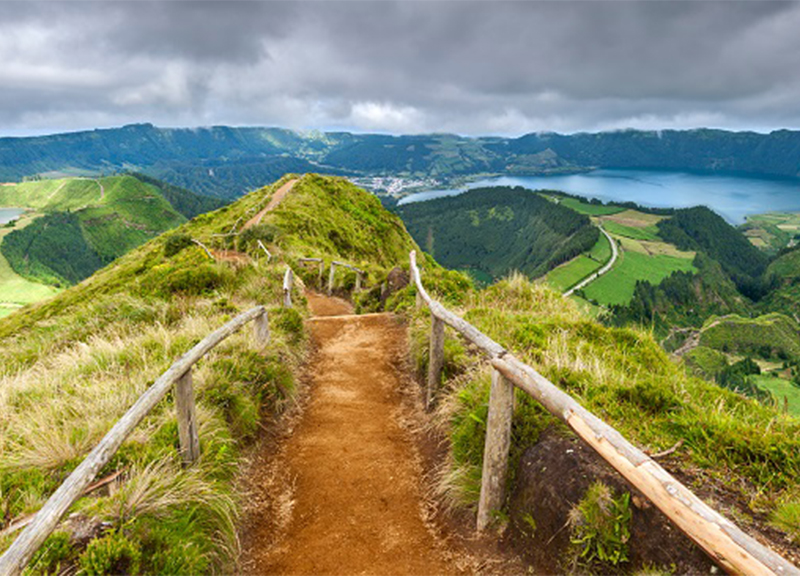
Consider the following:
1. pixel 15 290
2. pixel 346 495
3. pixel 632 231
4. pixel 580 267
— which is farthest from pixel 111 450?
pixel 632 231

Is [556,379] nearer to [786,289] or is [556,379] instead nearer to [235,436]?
[235,436]

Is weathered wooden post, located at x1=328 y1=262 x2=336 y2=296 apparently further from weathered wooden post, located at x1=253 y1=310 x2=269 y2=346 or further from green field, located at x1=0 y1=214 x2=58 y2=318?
green field, located at x1=0 y1=214 x2=58 y2=318

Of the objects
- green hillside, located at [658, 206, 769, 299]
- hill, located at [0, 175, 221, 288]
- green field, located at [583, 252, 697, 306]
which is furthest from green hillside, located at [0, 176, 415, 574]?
green hillside, located at [658, 206, 769, 299]

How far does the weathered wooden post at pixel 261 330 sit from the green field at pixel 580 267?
420 ft

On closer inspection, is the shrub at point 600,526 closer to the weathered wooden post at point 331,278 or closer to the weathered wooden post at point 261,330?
the weathered wooden post at point 261,330

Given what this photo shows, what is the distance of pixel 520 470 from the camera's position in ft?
13.4

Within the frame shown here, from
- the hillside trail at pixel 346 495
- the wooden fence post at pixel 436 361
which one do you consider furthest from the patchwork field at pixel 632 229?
the hillside trail at pixel 346 495

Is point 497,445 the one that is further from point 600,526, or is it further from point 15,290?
point 15,290

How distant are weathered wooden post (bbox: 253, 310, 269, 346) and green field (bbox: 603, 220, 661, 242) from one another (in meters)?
196

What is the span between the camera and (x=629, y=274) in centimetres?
13788

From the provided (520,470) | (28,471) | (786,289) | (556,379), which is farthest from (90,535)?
(786,289)

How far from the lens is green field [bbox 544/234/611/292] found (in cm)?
13225

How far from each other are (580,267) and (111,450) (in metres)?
150

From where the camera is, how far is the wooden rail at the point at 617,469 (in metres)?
2.07
